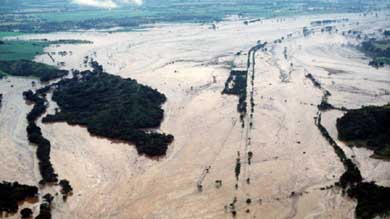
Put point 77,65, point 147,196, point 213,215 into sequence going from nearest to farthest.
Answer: point 213,215
point 147,196
point 77,65

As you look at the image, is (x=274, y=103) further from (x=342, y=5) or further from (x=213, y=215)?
(x=342, y=5)

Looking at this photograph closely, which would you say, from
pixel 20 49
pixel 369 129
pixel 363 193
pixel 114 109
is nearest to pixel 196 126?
pixel 114 109

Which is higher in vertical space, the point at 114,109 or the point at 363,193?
the point at 114,109

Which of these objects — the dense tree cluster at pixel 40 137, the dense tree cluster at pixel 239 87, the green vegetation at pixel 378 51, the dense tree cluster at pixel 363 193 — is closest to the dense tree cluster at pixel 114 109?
the dense tree cluster at pixel 40 137

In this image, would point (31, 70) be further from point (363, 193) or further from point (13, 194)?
point (363, 193)

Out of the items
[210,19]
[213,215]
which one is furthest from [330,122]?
[210,19]
